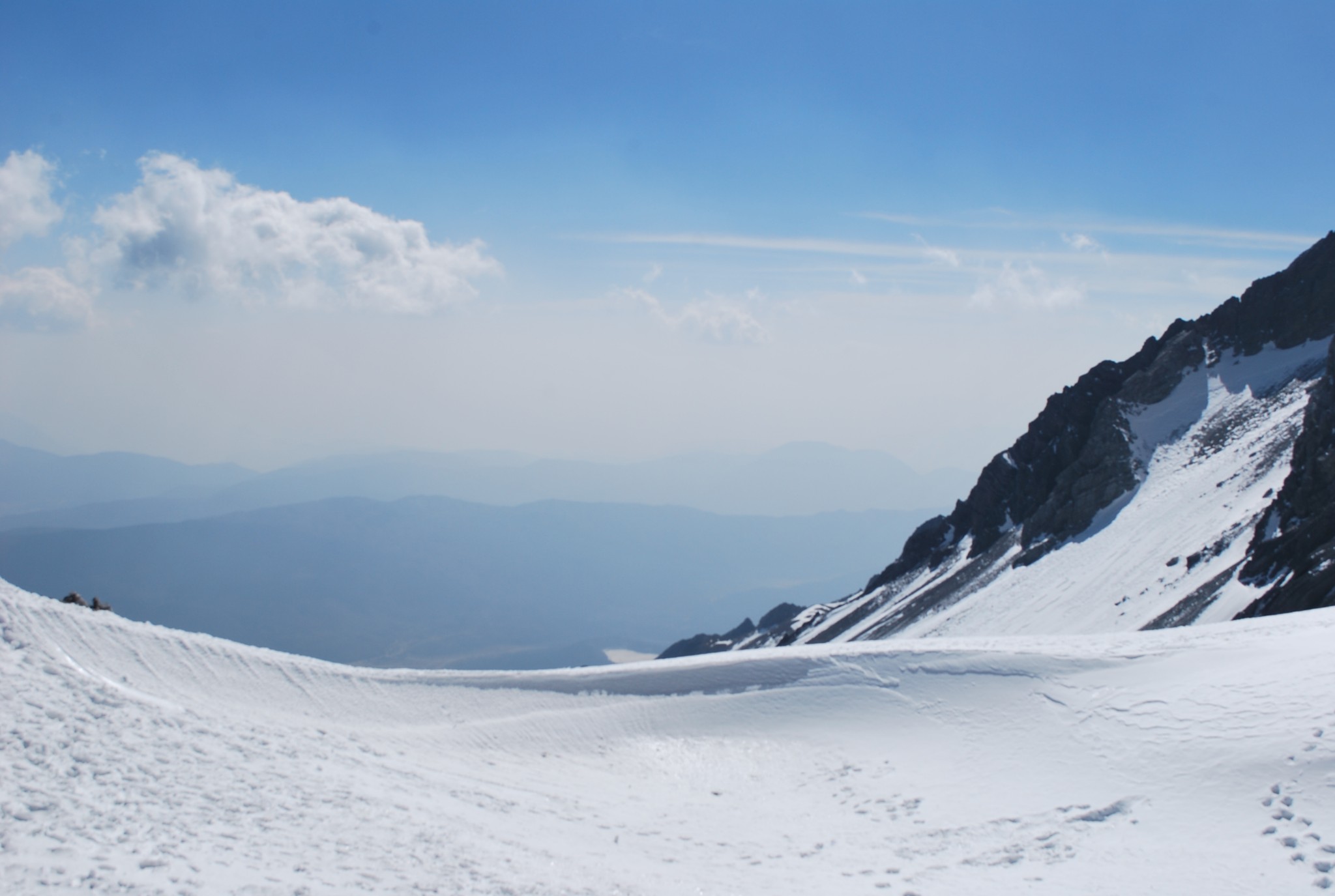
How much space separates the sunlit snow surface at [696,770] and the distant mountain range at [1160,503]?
53.7ft

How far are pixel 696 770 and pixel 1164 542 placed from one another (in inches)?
1495

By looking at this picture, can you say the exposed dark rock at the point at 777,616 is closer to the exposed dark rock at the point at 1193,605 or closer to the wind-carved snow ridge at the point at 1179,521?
the wind-carved snow ridge at the point at 1179,521

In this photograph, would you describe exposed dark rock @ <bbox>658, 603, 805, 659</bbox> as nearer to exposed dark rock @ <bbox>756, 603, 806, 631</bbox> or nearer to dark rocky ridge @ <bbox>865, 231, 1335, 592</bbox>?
exposed dark rock @ <bbox>756, 603, 806, 631</bbox>

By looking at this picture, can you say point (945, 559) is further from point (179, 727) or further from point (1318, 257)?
point (179, 727)

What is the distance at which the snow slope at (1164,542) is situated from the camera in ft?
119

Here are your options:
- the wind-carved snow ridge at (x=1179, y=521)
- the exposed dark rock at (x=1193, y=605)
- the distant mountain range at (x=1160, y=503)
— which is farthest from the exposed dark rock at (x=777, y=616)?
the exposed dark rock at (x=1193, y=605)

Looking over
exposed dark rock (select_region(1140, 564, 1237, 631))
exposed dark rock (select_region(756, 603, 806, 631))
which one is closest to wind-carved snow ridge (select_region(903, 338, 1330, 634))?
exposed dark rock (select_region(1140, 564, 1237, 631))

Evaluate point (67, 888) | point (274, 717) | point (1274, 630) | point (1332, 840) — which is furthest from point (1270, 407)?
point (67, 888)

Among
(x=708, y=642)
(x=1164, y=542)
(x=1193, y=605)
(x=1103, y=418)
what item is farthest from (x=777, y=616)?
(x=1193, y=605)

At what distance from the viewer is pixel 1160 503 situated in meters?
47.2

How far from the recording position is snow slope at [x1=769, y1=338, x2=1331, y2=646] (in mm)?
36156

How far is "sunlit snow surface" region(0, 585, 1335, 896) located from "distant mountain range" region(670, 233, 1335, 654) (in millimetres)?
16359

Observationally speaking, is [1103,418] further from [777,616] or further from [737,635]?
[737,635]

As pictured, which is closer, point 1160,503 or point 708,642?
point 1160,503
